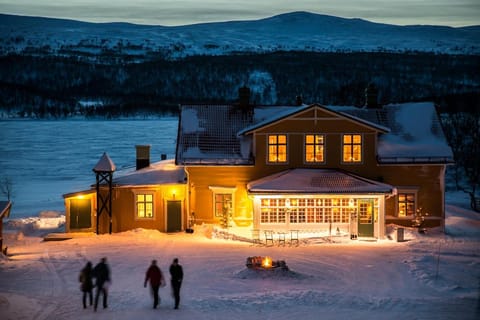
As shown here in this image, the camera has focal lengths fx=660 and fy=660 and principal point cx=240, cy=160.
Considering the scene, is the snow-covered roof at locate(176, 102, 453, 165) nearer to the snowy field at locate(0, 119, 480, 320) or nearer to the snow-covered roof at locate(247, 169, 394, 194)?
the snow-covered roof at locate(247, 169, 394, 194)

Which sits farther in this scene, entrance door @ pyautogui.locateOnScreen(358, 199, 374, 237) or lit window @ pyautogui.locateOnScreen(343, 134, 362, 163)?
lit window @ pyautogui.locateOnScreen(343, 134, 362, 163)

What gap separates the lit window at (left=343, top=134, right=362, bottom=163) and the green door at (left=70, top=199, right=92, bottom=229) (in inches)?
420

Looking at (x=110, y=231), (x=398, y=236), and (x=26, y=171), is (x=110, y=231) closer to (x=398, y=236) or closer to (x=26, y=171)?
(x=398, y=236)

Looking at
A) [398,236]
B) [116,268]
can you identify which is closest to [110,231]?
[116,268]

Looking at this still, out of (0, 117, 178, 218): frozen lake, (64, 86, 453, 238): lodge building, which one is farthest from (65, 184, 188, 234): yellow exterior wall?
(0, 117, 178, 218): frozen lake

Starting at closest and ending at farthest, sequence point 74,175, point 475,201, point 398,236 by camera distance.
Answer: point 398,236
point 475,201
point 74,175

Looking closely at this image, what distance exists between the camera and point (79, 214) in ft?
86.5

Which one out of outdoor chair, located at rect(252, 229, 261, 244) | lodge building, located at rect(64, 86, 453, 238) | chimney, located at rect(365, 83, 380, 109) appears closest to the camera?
outdoor chair, located at rect(252, 229, 261, 244)

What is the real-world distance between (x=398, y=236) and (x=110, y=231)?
11151 millimetres

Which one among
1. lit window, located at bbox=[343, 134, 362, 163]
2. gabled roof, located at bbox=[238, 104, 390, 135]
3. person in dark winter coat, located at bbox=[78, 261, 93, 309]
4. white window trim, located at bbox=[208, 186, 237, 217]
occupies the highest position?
gabled roof, located at bbox=[238, 104, 390, 135]

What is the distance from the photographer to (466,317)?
14.6 metres

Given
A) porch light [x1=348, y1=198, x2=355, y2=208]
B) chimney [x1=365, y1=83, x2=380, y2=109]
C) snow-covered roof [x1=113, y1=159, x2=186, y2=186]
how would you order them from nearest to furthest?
porch light [x1=348, y1=198, x2=355, y2=208] → snow-covered roof [x1=113, y1=159, x2=186, y2=186] → chimney [x1=365, y1=83, x2=380, y2=109]

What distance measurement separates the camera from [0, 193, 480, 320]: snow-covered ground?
15.0 metres

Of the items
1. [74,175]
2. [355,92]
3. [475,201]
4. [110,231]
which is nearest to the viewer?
[110,231]
